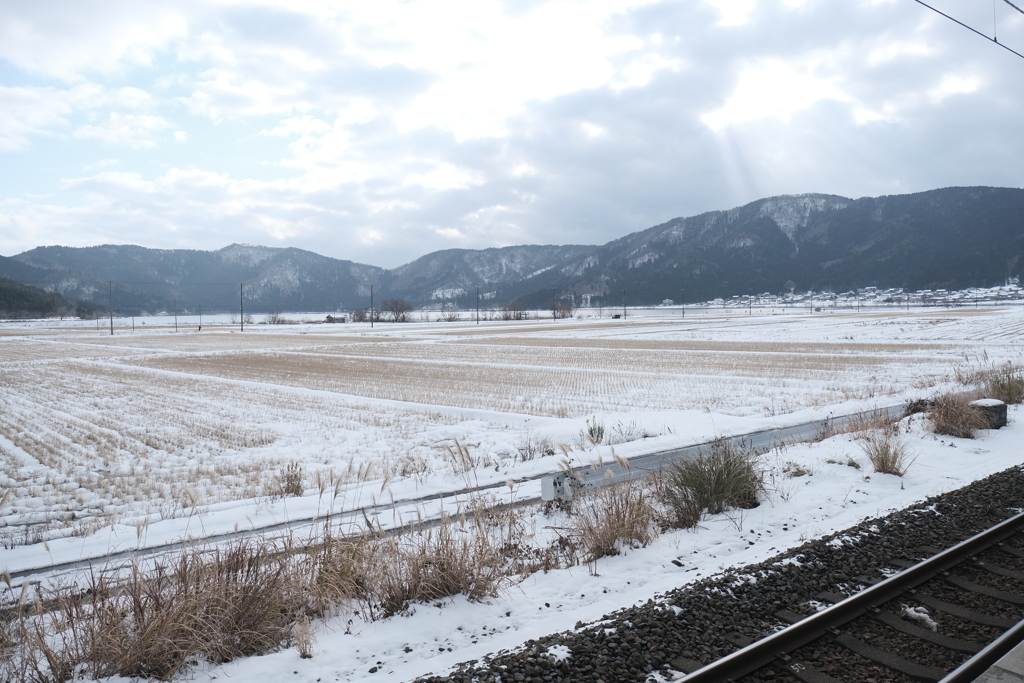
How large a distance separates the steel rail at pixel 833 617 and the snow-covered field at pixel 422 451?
1.37 m

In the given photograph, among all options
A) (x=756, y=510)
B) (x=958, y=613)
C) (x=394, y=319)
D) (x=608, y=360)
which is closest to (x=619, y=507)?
(x=756, y=510)

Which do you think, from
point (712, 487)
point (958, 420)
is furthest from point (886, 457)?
point (958, 420)

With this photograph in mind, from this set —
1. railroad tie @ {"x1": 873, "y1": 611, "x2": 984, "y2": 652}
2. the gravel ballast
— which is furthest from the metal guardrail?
railroad tie @ {"x1": 873, "y1": 611, "x2": 984, "y2": 652}

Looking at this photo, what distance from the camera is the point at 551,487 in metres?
9.26

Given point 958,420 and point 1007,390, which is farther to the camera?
point 1007,390

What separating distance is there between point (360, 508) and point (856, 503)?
7448 millimetres

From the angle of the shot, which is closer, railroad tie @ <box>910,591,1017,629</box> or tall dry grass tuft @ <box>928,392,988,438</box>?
railroad tie @ <box>910,591,1017,629</box>

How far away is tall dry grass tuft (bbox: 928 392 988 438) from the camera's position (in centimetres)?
1344

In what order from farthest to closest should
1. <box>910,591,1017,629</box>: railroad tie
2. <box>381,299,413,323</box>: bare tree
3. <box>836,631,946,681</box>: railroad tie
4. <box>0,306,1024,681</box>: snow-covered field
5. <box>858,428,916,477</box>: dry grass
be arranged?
<box>381,299,413,323</box>: bare tree < <box>858,428,916,477</box>: dry grass < <box>0,306,1024,681</box>: snow-covered field < <box>910,591,1017,629</box>: railroad tie < <box>836,631,946,681</box>: railroad tie

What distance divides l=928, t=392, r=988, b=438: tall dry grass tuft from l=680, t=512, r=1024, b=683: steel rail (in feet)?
23.0

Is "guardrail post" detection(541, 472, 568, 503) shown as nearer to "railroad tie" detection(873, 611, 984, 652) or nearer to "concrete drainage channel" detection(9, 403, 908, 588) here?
"concrete drainage channel" detection(9, 403, 908, 588)

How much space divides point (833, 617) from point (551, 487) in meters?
4.40

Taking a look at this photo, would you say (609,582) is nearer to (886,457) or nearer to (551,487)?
(551,487)

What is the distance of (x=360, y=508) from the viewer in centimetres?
955
